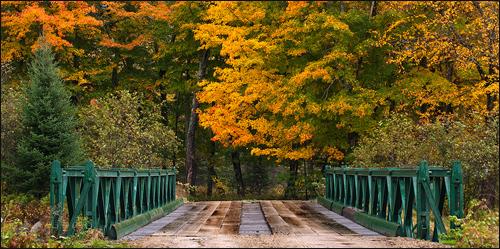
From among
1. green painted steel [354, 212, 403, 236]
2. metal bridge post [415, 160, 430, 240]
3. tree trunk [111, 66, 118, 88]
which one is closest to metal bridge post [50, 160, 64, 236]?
green painted steel [354, 212, 403, 236]

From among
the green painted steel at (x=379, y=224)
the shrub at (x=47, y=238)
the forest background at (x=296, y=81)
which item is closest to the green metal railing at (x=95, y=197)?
the shrub at (x=47, y=238)

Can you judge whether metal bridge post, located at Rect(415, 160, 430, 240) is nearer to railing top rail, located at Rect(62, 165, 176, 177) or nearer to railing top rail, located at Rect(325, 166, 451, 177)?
railing top rail, located at Rect(325, 166, 451, 177)

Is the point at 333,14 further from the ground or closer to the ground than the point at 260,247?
further from the ground

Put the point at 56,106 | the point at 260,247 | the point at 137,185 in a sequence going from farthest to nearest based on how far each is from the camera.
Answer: the point at 56,106
the point at 137,185
the point at 260,247

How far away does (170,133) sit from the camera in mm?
25734

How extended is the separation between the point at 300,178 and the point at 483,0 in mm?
10525

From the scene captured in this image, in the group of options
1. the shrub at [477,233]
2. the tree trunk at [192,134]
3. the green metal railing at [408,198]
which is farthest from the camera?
the tree trunk at [192,134]

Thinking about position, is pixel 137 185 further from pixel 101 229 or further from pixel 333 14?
pixel 333 14

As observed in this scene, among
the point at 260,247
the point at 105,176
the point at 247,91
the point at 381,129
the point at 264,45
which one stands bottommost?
the point at 260,247

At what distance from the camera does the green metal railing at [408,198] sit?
9.06m

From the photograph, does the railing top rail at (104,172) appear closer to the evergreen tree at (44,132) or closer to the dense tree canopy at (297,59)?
the evergreen tree at (44,132)

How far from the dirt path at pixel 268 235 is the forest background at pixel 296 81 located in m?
4.41

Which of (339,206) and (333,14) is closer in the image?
(339,206)

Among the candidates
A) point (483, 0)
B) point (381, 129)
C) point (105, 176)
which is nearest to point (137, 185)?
point (105, 176)
